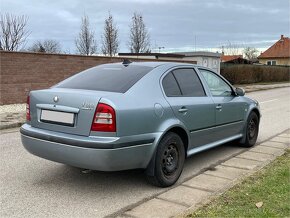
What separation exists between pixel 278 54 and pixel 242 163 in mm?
74013

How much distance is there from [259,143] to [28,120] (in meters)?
4.75

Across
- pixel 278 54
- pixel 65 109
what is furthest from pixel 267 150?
pixel 278 54

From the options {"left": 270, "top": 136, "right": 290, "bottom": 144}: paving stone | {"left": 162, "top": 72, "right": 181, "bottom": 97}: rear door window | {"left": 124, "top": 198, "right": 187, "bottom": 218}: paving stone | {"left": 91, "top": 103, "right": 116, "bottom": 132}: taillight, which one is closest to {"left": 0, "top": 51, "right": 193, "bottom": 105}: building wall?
{"left": 270, "top": 136, "right": 290, "bottom": 144}: paving stone

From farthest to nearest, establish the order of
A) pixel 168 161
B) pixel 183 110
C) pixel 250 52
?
pixel 250 52
pixel 183 110
pixel 168 161

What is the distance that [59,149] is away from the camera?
15.4 feet

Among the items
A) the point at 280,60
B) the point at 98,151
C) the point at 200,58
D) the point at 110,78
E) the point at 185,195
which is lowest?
the point at 185,195

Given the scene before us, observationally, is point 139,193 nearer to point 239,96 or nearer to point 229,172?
point 229,172

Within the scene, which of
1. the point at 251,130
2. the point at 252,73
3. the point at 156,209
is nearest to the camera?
the point at 156,209

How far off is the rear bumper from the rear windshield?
2.32 feet

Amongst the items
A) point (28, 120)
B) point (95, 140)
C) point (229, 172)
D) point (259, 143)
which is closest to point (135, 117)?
point (95, 140)

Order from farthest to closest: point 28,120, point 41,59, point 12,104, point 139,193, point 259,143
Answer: point 41,59, point 12,104, point 259,143, point 28,120, point 139,193

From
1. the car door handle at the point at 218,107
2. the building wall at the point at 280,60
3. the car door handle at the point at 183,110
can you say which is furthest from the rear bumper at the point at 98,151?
the building wall at the point at 280,60

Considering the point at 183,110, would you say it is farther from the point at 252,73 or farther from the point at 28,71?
the point at 252,73

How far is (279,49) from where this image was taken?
76500 mm
